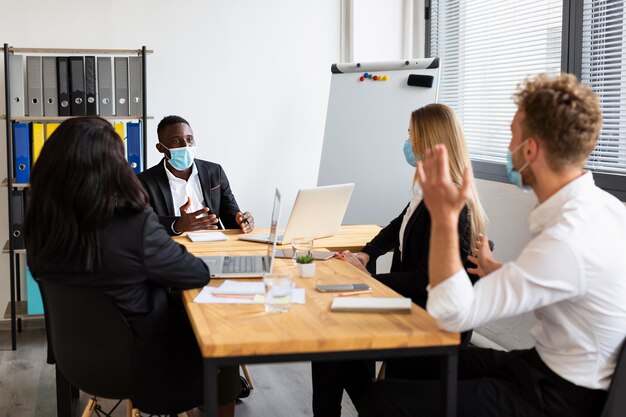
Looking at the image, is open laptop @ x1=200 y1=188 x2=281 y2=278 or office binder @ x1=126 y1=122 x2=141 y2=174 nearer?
open laptop @ x1=200 y1=188 x2=281 y2=278

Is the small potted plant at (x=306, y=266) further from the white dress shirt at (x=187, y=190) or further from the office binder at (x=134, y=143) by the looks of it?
the office binder at (x=134, y=143)

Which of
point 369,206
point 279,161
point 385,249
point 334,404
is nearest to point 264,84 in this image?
point 279,161

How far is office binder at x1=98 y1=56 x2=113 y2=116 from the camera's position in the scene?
4469mm

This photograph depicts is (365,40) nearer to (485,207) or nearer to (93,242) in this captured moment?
(485,207)

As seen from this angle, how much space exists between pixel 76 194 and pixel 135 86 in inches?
99.0

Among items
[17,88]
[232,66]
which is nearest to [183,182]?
[17,88]

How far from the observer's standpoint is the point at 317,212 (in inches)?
116

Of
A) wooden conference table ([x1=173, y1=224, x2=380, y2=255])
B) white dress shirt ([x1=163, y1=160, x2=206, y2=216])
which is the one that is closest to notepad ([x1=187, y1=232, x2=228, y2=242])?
wooden conference table ([x1=173, y1=224, x2=380, y2=255])

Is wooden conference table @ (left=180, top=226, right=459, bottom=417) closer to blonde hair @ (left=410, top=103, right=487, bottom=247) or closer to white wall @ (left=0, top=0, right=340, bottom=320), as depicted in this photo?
blonde hair @ (left=410, top=103, right=487, bottom=247)

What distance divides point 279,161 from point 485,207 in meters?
1.56

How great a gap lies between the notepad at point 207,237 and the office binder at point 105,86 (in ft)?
4.61

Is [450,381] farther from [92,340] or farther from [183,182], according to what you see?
[183,182]

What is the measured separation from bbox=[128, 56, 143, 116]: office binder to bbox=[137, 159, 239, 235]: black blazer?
662 millimetres

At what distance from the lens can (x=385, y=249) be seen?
3236mm
